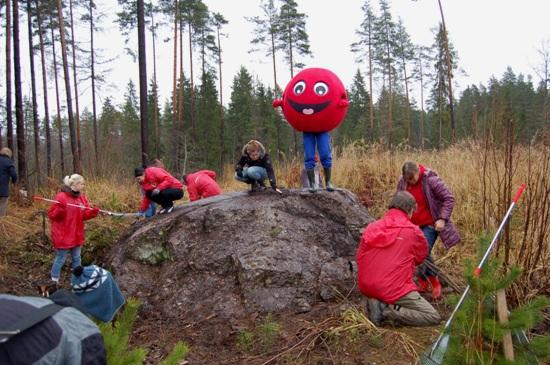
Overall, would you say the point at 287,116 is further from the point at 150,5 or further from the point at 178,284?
the point at 150,5

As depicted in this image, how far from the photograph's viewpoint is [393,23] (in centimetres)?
2828

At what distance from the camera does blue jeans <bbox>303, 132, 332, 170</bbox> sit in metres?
5.48

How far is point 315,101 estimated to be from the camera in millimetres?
5336

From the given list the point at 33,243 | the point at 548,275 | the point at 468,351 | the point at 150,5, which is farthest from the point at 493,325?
the point at 150,5

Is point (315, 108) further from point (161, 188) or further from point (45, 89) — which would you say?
point (45, 89)

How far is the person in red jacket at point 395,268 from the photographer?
11.9 feet

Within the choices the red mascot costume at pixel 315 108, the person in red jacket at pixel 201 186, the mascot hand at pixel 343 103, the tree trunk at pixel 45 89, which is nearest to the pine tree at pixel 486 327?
the red mascot costume at pixel 315 108

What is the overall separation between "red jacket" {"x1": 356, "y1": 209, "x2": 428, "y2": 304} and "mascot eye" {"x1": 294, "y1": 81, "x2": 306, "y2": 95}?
7.47ft

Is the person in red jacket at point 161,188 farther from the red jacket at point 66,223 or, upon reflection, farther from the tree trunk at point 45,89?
the tree trunk at point 45,89

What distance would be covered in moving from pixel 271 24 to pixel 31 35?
39.7 ft

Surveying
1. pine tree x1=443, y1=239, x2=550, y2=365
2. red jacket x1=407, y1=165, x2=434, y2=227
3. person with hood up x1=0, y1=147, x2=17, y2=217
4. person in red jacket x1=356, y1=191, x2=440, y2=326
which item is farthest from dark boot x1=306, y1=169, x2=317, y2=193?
person with hood up x1=0, y1=147, x2=17, y2=217

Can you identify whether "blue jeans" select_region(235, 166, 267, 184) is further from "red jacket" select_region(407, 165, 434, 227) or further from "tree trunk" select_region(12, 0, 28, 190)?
"tree trunk" select_region(12, 0, 28, 190)

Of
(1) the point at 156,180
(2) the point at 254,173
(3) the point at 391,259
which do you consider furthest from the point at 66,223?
(3) the point at 391,259

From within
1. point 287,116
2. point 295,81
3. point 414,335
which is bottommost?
point 414,335
